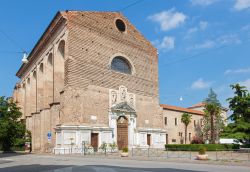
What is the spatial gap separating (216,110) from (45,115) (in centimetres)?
3539

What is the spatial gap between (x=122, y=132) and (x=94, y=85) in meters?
7.39

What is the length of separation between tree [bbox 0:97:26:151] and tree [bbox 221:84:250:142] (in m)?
25.3

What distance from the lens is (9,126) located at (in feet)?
129

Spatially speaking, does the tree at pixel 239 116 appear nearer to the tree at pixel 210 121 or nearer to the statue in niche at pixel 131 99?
the statue in niche at pixel 131 99

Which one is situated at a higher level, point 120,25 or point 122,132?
point 120,25

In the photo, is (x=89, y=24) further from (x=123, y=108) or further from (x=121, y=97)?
(x=123, y=108)

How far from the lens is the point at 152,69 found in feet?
153

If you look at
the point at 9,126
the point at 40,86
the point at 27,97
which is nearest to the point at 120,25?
the point at 40,86

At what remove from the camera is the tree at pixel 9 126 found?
39.0 metres

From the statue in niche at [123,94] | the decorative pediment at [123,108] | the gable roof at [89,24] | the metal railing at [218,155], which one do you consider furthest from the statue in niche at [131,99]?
the metal railing at [218,155]

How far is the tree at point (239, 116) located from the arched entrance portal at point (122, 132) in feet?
40.1

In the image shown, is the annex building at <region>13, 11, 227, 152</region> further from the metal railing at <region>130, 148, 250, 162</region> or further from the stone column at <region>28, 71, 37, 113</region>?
the metal railing at <region>130, 148, 250, 162</region>

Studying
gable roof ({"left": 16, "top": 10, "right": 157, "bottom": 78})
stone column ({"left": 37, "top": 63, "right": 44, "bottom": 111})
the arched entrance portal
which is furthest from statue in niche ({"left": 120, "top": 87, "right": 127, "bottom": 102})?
stone column ({"left": 37, "top": 63, "right": 44, "bottom": 111})

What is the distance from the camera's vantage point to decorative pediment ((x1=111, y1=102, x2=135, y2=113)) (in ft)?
128
